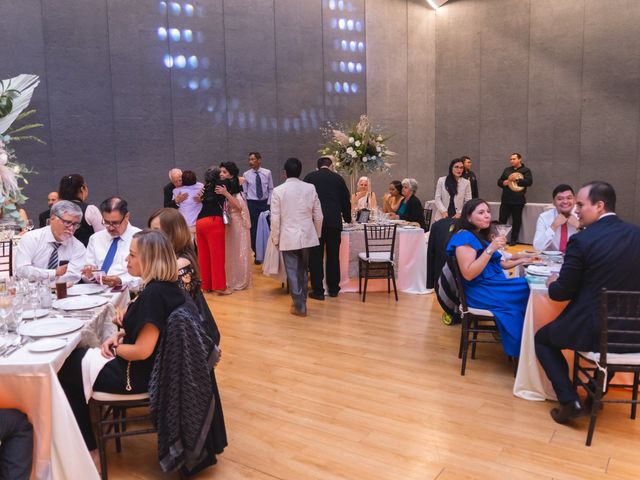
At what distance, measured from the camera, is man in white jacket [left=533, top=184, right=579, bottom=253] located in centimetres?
485

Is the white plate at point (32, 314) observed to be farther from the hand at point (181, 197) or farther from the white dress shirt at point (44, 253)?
the hand at point (181, 197)

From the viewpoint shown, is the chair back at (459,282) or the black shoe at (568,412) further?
the chair back at (459,282)

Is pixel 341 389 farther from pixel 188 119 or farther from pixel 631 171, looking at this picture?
pixel 631 171

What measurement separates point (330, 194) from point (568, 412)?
12.7ft

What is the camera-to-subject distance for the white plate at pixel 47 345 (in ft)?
8.65

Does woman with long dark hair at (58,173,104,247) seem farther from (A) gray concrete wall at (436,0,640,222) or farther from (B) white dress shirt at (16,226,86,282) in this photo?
(A) gray concrete wall at (436,0,640,222)

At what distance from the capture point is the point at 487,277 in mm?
4348

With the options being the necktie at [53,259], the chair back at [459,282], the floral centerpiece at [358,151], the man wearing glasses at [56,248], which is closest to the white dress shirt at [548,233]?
the chair back at [459,282]

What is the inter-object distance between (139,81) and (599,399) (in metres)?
7.86

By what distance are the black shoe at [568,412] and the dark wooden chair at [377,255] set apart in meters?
3.11

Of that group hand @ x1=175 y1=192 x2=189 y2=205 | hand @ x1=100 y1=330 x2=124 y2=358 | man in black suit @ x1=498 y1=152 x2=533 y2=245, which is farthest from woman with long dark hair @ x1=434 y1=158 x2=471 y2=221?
hand @ x1=100 y1=330 x2=124 y2=358

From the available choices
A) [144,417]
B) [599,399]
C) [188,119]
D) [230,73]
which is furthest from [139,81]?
[599,399]

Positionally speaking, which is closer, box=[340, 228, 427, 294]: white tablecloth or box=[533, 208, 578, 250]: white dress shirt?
box=[533, 208, 578, 250]: white dress shirt

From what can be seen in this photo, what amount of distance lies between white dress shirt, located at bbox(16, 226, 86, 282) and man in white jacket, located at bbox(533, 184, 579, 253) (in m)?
3.75
